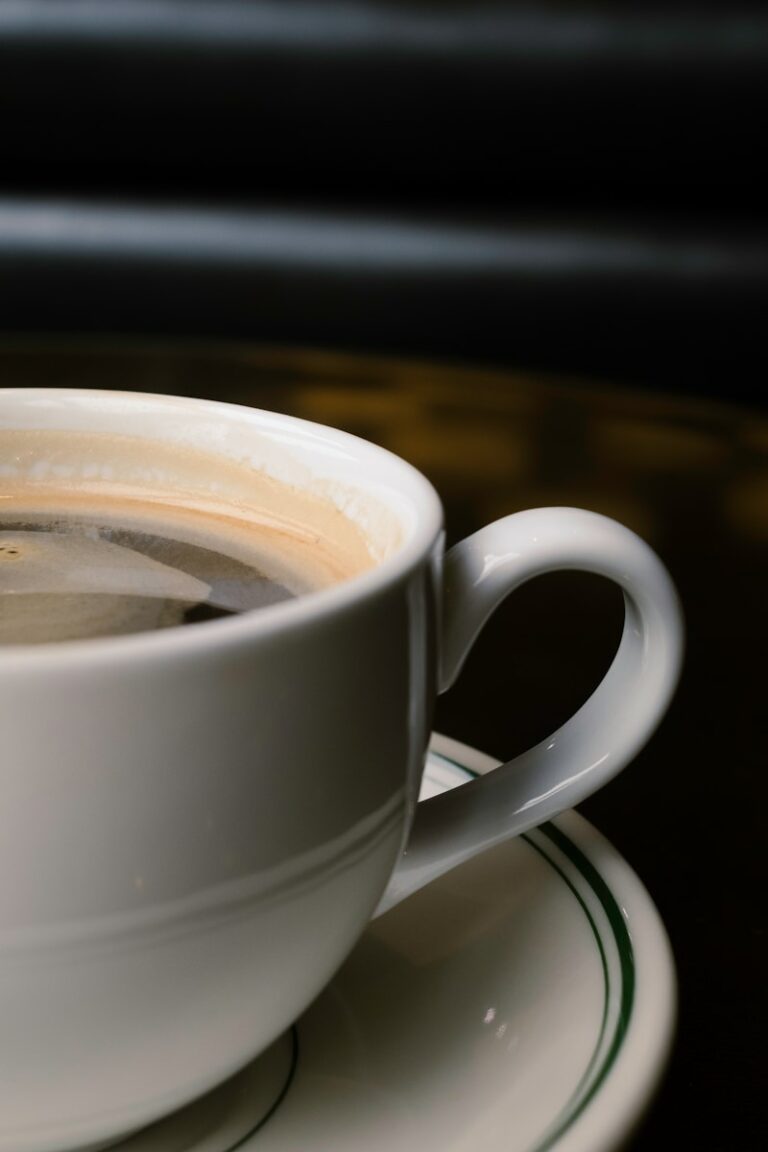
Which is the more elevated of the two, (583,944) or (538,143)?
(583,944)

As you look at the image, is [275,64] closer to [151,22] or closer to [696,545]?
[151,22]

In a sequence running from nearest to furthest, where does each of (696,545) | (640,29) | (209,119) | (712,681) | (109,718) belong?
(109,718)
(712,681)
(696,545)
(640,29)
(209,119)

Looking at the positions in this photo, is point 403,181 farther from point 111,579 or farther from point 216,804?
point 216,804

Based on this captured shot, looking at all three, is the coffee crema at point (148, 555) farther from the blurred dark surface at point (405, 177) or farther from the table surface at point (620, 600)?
the blurred dark surface at point (405, 177)

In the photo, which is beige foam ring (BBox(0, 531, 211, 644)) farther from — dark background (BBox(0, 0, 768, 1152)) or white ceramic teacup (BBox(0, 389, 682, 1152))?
dark background (BBox(0, 0, 768, 1152))

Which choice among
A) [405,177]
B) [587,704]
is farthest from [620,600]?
[405,177]

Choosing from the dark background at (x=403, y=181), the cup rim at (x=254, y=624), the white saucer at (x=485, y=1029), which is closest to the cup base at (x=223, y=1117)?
the white saucer at (x=485, y=1029)

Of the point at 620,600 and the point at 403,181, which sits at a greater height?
the point at 620,600

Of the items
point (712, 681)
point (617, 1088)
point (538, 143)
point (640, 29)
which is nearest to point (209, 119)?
point (538, 143)
